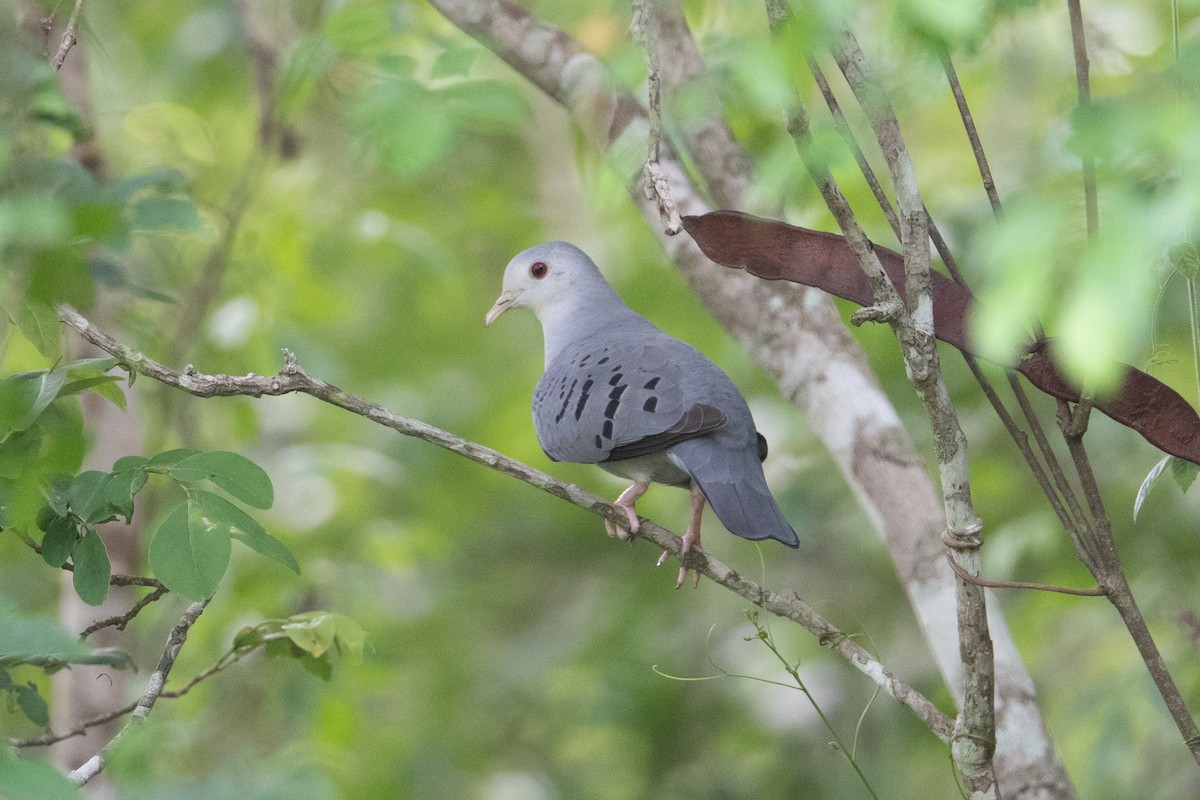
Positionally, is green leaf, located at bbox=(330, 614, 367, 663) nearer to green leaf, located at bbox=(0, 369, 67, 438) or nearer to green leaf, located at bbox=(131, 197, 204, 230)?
green leaf, located at bbox=(0, 369, 67, 438)

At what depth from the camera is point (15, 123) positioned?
226 cm

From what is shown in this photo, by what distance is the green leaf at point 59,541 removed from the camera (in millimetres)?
2035

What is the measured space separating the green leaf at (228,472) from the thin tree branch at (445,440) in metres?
0.12

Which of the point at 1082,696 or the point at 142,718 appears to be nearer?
the point at 142,718

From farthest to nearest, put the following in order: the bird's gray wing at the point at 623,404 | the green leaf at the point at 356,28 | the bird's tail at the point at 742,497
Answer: the green leaf at the point at 356,28 → the bird's gray wing at the point at 623,404 → the bird's tail at the point at 742,497

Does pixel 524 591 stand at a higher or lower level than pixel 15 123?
higher

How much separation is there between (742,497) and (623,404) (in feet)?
1.36

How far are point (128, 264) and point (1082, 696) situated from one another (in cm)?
402

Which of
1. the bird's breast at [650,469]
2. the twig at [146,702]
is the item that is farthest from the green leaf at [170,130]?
the twig at [146,702]

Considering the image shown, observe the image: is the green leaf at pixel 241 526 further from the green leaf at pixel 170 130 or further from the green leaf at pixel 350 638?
the green leaf at pixel 170 130

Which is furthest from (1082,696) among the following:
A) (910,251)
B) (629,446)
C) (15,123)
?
(15,123)

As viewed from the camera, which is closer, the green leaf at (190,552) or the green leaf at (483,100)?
the green leaf at (190,552)

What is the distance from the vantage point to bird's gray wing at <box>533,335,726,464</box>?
9.20 ft

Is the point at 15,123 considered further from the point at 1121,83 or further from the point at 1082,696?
the point at 1121,83
